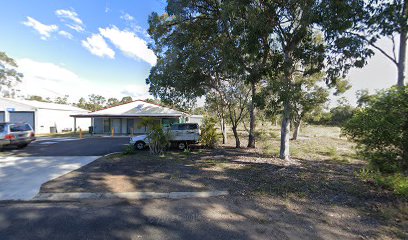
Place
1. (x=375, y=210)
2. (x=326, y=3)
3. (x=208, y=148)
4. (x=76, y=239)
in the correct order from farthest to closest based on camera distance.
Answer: (x=208, y=148), (x=326, y=3), (x=375, y=210), (x=76, y=239)

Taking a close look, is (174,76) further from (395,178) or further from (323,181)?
(395,178)

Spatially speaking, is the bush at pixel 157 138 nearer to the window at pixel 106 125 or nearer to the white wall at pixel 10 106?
the window at pixel 106 125

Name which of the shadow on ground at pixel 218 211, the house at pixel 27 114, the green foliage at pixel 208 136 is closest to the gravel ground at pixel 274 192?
Result: the shadow on ground at pixel 218 211

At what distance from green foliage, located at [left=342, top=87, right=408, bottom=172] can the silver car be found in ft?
51.7

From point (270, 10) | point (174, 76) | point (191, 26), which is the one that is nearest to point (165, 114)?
point (174, 76)

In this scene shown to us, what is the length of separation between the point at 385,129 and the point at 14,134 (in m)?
16.3

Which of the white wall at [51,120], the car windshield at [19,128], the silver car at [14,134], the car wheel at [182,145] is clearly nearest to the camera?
the silver car at [14,134]

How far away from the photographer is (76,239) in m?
3.14

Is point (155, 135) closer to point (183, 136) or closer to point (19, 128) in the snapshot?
point (183, 136)

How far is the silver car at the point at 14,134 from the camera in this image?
1139cm

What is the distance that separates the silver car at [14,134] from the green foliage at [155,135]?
805cm

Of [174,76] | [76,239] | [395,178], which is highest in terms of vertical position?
[174,76]

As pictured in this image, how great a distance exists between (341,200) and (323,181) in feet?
4.26

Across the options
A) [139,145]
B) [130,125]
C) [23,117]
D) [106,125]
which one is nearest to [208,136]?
[139,145]
